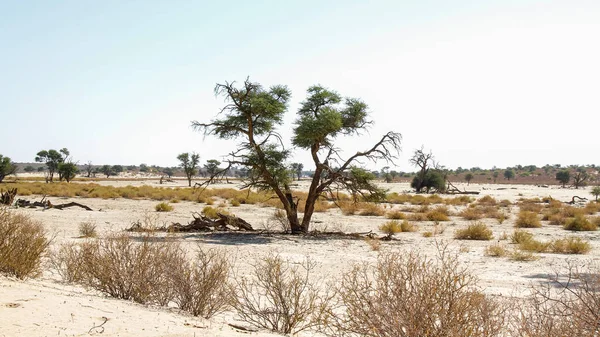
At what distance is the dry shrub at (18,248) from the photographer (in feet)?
25.7

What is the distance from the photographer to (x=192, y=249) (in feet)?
45.8

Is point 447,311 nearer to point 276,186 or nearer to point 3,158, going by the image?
point 276,186

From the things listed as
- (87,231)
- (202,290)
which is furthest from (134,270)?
(87,231)

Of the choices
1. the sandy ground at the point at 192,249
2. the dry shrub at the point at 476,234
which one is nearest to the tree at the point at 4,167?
the sandy ground at the point at 192,249

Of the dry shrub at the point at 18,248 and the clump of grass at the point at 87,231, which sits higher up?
the dry shrub at the point at 18,248

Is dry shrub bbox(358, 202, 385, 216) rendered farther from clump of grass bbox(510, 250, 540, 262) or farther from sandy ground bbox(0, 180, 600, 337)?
clump of grass bbox(510, 250, 540, 262)

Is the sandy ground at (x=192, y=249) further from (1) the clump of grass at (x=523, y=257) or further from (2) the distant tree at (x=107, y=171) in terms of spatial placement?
(2) the distant tree at (x=107, y=171)

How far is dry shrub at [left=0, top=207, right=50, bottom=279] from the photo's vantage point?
25.7 feet

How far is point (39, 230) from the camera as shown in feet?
29.1

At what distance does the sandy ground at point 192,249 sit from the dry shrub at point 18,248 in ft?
1.12

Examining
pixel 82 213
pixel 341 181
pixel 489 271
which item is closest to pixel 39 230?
pixel 489 271

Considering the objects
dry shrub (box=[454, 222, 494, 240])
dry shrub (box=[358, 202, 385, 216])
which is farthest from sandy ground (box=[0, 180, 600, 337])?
dry shrub (box=[358, 202, 385, 216])

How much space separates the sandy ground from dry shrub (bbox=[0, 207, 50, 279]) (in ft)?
1.12

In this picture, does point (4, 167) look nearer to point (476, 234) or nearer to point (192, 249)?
point (192, 249)
